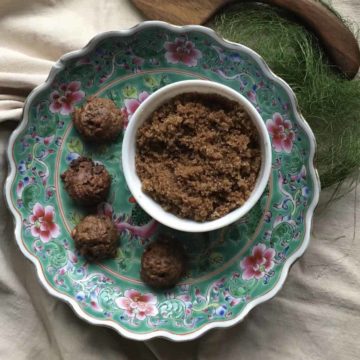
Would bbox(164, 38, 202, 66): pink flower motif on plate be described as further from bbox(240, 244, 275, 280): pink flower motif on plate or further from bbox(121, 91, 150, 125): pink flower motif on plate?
bbox(240, 244, 275, 280): pink flower motif on plate

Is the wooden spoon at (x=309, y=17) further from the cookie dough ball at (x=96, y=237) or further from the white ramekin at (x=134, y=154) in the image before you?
the cookie dough ball at (x=96, y=237)

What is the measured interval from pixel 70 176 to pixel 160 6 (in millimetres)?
625

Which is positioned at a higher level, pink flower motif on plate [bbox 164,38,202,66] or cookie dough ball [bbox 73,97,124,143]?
pink flower motif on plate [bbox 164,38,202,66]

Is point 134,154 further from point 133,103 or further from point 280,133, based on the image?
point 280,133

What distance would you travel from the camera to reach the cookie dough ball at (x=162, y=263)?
1448 millimetres

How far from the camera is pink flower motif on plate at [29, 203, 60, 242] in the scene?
1525 millimetres

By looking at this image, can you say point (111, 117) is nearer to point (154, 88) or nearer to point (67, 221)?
point (154, 88)

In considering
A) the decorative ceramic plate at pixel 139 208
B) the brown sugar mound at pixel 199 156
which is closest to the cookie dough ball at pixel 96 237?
the decorative ceramic plate at pixel 139 208

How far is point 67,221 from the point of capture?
1544 mm

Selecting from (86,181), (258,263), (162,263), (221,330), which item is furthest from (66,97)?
(221,330)

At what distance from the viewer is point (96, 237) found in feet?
4.78

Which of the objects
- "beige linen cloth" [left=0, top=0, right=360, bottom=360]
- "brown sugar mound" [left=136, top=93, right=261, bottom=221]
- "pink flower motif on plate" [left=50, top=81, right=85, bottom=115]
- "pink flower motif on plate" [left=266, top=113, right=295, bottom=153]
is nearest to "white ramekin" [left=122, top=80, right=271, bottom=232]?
"brown sugar mound" [left=136, top=93, right=261, bottom=221]

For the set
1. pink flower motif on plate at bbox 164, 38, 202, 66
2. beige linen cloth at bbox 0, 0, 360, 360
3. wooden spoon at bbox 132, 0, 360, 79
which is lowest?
beige linen cloth at bbox 0, 0, 360, 360

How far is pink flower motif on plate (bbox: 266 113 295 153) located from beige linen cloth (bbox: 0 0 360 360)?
0.27 meters
